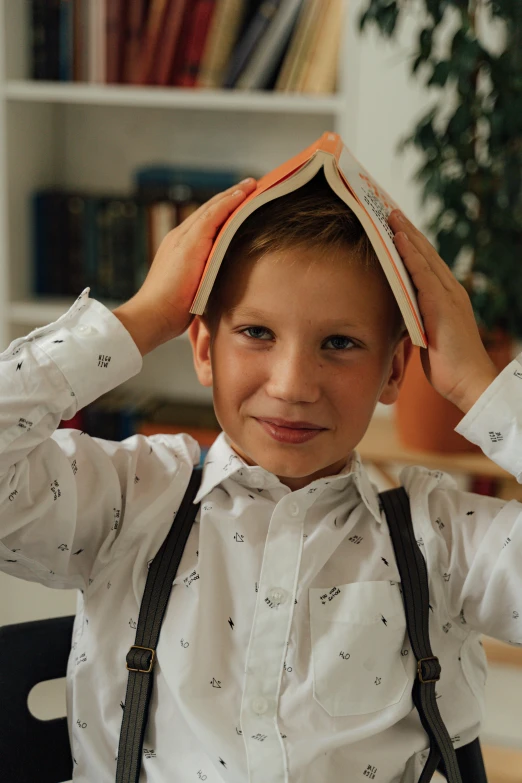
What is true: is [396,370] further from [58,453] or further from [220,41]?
[220,41]

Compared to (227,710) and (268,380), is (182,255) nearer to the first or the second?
(268,380)

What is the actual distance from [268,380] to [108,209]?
1.55 metres

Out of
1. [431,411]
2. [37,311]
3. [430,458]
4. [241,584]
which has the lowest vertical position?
[430,458]

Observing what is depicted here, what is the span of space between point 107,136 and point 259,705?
6.43 ft

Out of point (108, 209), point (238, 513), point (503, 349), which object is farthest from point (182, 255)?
point (108, 209)

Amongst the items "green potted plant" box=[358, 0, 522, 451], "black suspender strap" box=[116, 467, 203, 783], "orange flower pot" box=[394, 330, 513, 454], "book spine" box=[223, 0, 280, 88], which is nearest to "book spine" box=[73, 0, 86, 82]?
"book spine" box=[223, 0, 280, 88]

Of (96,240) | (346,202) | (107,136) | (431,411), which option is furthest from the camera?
(107,136)

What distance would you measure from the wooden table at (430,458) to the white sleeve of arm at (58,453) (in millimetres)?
1170

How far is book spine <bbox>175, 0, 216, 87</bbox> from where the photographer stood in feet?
7.13

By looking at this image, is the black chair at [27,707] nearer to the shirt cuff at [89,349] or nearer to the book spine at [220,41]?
the shirt cuff at [89,349]

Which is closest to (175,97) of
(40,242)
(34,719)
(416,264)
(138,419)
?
A: (40,242)

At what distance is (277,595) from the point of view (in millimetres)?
1002

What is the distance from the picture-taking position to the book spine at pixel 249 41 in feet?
7.09

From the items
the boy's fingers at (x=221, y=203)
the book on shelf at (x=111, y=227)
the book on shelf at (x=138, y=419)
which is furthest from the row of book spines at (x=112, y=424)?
the boy's fingers at (x=221, y=203)
